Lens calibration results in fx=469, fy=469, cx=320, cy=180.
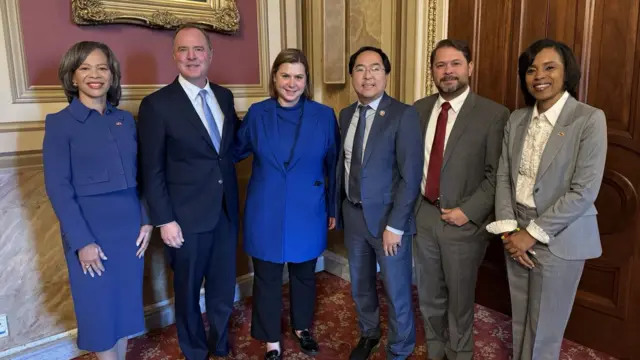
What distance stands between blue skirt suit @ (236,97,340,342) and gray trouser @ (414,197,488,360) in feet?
1.57

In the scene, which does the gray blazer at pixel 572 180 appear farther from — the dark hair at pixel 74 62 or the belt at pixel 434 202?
the dark hair at pixel 74 62

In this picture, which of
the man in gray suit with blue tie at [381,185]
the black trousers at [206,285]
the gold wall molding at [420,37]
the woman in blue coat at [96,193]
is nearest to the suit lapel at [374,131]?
the man in gray suit with blue tie at [381,185]

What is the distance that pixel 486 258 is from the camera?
9.31 feet

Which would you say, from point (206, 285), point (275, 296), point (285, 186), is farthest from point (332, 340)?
point (285, 186)

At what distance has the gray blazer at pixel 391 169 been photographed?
198 cm

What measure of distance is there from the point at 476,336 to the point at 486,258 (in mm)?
485

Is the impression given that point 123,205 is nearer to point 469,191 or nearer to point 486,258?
point 469,191

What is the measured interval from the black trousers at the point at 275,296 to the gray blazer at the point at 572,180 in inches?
42.5

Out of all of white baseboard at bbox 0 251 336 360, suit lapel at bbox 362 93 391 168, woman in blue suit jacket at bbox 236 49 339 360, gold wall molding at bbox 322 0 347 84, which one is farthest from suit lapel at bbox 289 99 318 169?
white baseboard at bbox 0 251 336 360

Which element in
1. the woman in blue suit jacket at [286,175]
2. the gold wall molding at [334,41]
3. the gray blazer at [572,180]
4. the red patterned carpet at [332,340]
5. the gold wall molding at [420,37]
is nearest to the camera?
the gray blazer at [572,180]

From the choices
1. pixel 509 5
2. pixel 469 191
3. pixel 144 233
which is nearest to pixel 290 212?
pixel 144 233

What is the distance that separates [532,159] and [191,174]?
55.6 inches

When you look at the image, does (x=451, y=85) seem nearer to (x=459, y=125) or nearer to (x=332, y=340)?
(x=459, y=125)

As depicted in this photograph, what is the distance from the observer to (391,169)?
2031 millimetres
